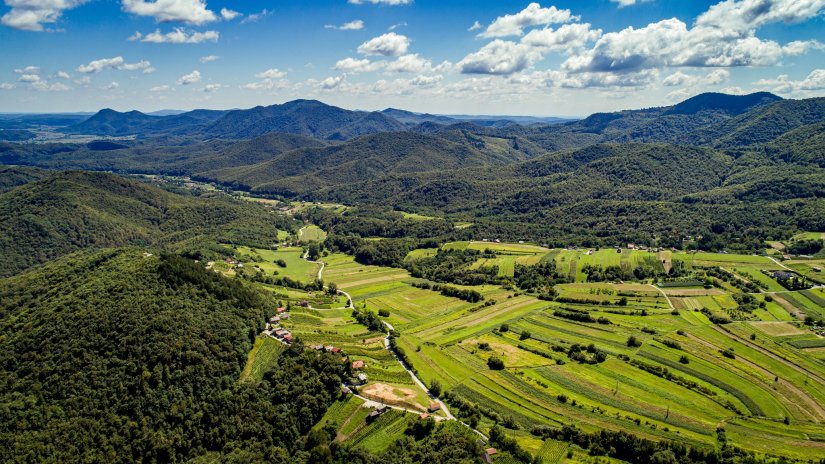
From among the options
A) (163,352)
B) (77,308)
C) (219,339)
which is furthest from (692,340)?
(77,308)

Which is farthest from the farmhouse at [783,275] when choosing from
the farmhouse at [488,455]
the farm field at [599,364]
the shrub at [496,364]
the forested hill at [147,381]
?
the forested hill at [147,381]

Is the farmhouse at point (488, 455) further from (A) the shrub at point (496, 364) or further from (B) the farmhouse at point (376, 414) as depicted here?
(A) the shrub at point (496, 364)

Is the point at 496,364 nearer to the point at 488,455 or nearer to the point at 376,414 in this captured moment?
the point at 376,414

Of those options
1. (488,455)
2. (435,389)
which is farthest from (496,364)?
(488,455)

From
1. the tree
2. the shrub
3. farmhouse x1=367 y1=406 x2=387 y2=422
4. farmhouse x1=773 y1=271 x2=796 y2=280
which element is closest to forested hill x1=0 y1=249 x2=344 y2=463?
farmhouse x1=367 y1=406 x2=387 y2=422

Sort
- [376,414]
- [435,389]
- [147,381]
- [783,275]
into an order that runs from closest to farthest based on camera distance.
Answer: [376,414], [147,381], [435,389], [783,275]
